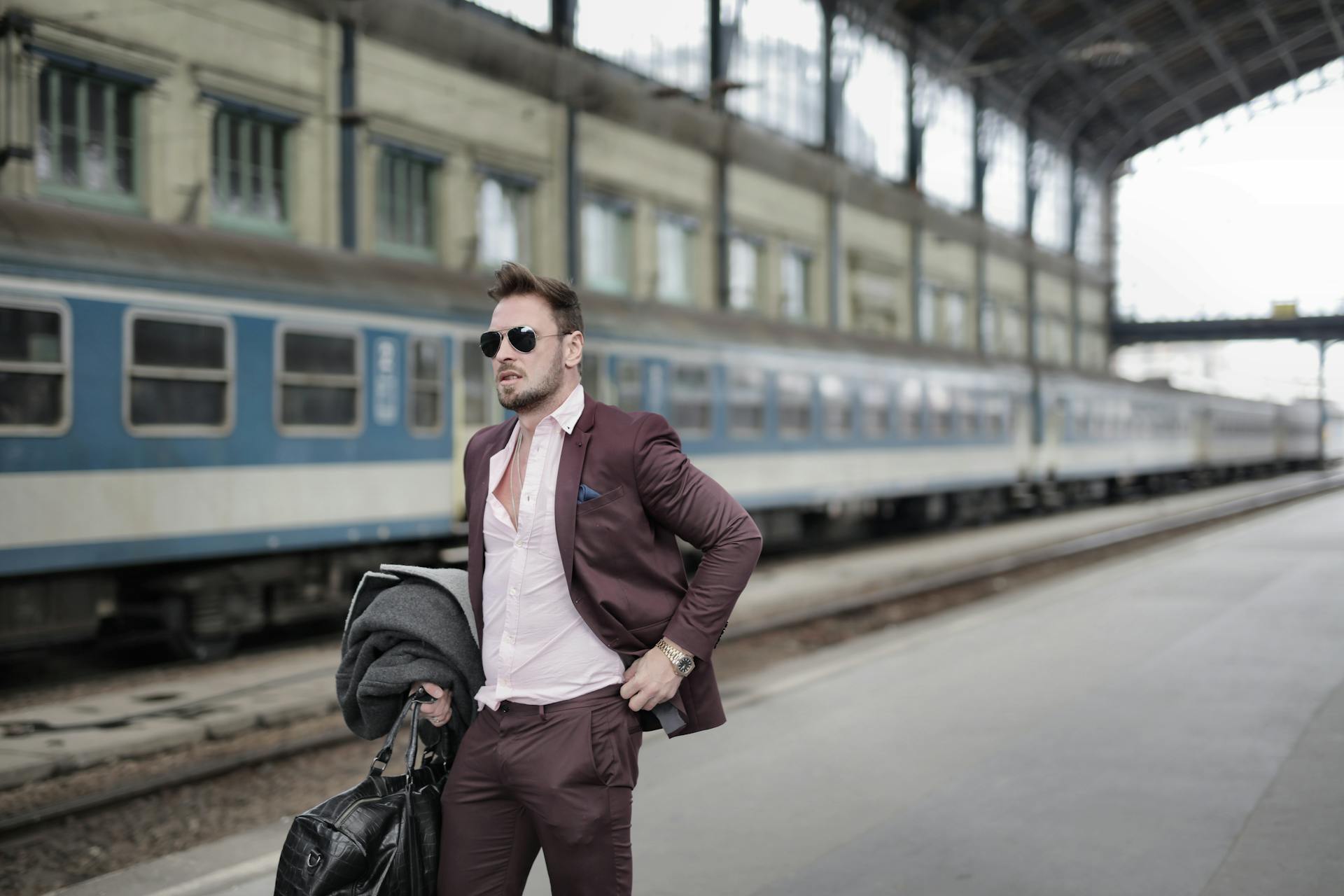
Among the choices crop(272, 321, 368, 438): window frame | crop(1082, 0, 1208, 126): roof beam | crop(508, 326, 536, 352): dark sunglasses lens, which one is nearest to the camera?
crop(508, 326, 536, 352): dark sunglasses lens

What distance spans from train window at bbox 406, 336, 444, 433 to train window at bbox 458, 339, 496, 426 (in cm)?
30

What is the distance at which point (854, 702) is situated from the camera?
7.32 m

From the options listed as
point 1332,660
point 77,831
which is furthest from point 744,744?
point 1332,660

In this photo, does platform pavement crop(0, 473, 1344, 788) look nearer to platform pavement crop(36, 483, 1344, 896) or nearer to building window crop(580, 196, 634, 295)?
platform pavement crop(36, 483, 1344, 896)

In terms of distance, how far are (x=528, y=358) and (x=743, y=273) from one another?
2656 centimetres

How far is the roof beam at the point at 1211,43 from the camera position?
119 feet

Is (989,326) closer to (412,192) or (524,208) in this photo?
(524,208)

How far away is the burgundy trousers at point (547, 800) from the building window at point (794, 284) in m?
27.6

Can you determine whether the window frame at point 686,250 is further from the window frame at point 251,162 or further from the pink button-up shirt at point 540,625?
the pink button-up shirt at point 540,625

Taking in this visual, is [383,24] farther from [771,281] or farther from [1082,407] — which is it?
[1082,407]

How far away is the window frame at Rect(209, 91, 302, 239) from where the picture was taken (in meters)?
16.8

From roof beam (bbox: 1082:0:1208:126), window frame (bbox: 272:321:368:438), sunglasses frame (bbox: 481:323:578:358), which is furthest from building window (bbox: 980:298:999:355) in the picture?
sunglasses frame (bbox: 481:323:578:358)

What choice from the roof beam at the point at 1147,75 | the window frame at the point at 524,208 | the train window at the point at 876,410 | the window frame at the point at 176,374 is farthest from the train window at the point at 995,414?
the roof beam at the point at 1147,75

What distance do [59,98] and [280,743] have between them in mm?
11363
